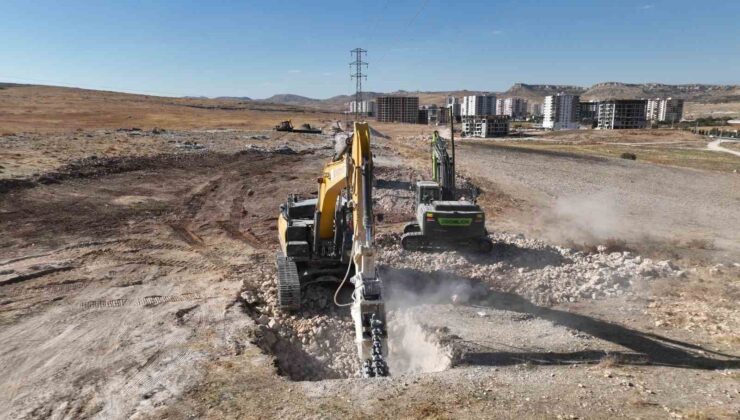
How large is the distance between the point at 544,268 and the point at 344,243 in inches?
232

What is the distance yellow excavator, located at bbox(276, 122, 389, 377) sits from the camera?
8.80 metres

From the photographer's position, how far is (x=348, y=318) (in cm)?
1229

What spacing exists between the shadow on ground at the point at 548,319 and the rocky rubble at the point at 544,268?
0.52 meters

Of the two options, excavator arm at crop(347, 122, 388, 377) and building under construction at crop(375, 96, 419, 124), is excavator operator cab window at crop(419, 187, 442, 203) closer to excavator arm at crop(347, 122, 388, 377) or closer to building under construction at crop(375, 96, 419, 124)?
excavator arm at crop(347, 122, 388, 377)

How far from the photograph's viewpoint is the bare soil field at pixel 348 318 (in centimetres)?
838

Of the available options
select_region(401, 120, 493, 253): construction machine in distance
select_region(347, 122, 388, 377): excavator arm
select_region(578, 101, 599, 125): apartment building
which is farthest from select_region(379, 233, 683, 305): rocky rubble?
select_region(578, 101, 599, 125): apartment building

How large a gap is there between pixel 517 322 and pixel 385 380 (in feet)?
14.2

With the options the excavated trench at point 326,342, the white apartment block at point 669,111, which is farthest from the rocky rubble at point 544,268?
the white apartment block at point 669,111

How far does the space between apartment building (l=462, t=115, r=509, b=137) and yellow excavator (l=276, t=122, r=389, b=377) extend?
7107 centimetres

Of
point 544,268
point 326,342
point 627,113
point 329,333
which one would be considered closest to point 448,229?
point 544,268

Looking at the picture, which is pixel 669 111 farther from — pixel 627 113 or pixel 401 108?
pixel 401 108

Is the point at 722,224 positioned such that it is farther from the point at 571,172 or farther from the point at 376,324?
the point at 376,324

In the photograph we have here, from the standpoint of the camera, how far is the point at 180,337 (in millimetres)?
10844

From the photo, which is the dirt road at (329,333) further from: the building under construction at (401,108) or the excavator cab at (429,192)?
the building under construction at (401,108)
